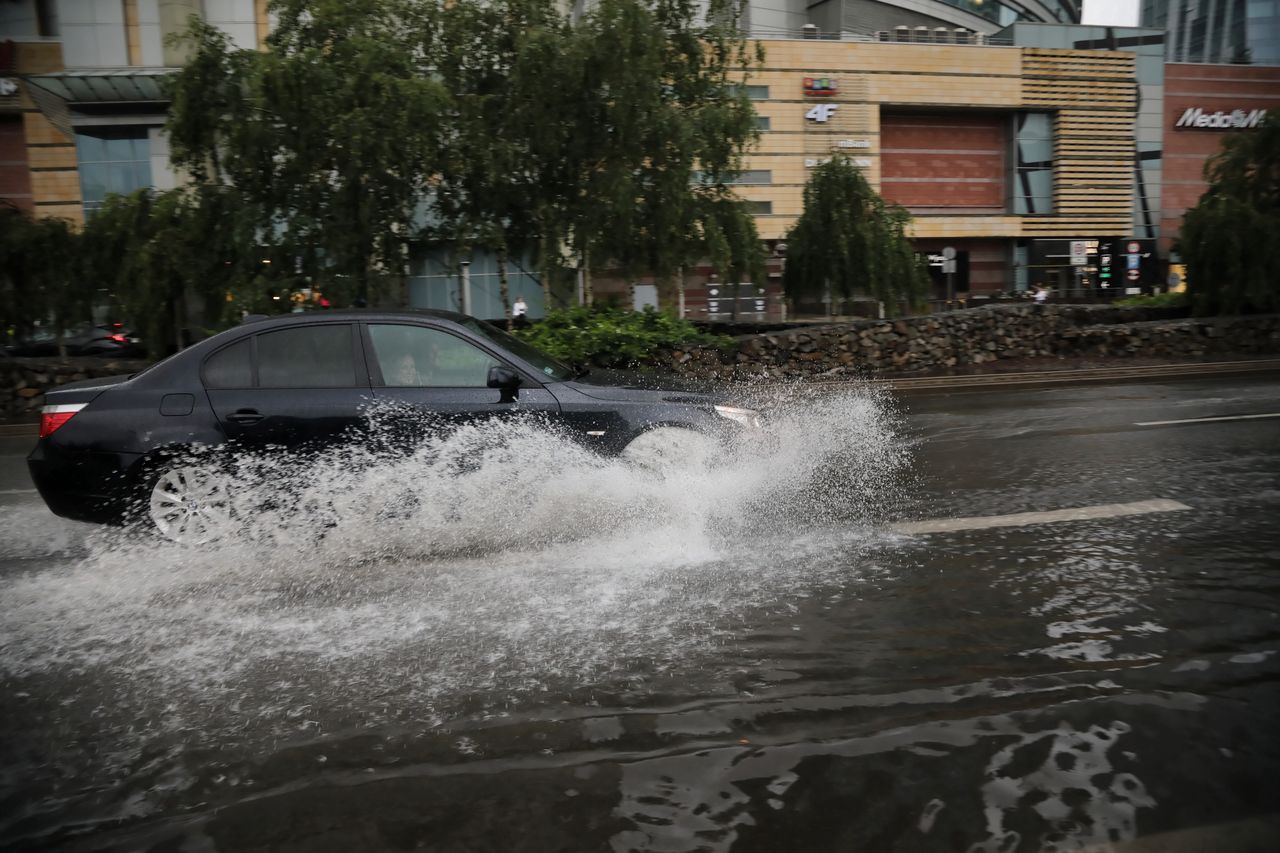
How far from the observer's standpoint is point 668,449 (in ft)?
19.2

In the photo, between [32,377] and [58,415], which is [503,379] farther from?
[32,377]

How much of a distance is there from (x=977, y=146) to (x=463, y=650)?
2039 inches

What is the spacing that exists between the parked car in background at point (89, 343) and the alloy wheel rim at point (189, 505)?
14287 millimetres

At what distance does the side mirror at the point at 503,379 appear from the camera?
5.78 meters

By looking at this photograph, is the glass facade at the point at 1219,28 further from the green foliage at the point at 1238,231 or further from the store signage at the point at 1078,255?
the green foliage at the point at 1238,231

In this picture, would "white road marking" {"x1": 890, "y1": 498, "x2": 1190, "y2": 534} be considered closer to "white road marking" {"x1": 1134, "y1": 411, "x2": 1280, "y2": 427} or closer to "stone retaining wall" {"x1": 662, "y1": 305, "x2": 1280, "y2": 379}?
"white road marking" {"x1": 1134, "y1": 411, "x2": 1280, "y2": 427}

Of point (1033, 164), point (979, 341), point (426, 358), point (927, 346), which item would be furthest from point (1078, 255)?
point (426, 358)

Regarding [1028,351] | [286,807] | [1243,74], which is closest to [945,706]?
[286,807]

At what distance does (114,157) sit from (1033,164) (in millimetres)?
42893

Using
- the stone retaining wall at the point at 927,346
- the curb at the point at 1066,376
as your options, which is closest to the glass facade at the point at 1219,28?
the stone retaining wall at the point at 927,346

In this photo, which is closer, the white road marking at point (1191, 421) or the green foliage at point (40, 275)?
the white road marking at point (1191, 421)

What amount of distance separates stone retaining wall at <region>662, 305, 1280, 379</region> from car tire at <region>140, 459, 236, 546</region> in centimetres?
1325

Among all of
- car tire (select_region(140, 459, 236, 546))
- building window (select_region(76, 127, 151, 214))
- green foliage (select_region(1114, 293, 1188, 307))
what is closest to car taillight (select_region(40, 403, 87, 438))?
car tire (select_region(140, 459, 236, 546))

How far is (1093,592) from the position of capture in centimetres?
458
